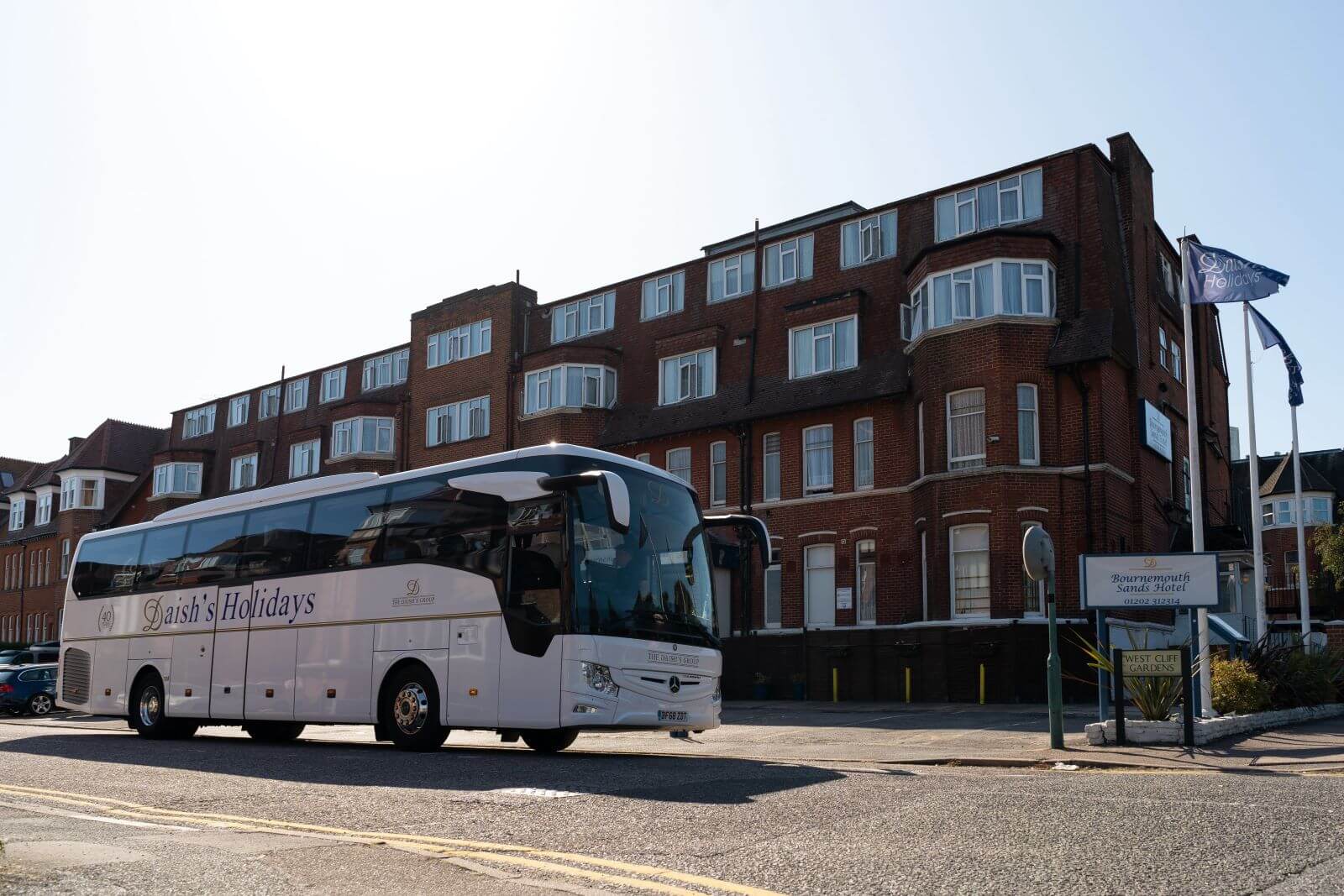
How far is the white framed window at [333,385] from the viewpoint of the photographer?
177 feet

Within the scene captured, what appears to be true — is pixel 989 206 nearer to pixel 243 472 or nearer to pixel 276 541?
pixel 276 541

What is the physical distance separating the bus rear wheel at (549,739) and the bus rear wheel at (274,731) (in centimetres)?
560

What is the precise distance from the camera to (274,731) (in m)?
20.0

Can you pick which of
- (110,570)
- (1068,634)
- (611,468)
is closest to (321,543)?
(611,468)

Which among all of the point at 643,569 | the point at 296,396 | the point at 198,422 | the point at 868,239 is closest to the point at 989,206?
the point at 868,239

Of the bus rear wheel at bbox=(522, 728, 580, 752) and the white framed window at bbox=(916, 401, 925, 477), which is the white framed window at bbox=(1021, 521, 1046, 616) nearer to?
the white framed window at bbox=(916, 401, 925, 477)

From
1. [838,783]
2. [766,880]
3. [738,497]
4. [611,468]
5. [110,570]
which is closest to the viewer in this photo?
[766,880]

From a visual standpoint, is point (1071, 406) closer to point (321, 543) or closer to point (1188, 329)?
point (1188, 329)

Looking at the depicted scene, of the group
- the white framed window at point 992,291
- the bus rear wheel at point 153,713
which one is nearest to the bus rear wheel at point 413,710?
the bus rear wheel at point 153,713

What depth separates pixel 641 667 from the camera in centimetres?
1426

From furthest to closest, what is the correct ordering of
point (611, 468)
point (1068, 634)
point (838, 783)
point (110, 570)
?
point (1068, 634) < point (110, 570) < point (611, 468) < point (838, 783)

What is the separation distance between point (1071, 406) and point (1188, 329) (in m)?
10.6

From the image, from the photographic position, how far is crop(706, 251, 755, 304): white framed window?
37.6 metres

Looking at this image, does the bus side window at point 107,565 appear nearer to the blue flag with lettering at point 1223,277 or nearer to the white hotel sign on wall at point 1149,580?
the white hotel sign on wall at point 1149,580
